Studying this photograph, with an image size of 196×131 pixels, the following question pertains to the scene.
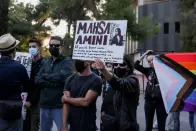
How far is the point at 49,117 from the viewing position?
20.8 ft

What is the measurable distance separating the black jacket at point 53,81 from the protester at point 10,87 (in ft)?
2.41

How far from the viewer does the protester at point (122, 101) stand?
511cm

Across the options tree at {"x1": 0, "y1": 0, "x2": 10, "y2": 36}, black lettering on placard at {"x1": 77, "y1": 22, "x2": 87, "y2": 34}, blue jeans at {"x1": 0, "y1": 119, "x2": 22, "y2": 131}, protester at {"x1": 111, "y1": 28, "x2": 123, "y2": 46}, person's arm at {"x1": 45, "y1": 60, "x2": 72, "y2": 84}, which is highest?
tree at {"x1": 0, "y1": 0, "x2": 10, "y2": 36}

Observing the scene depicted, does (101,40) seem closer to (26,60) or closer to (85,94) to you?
(85,94)

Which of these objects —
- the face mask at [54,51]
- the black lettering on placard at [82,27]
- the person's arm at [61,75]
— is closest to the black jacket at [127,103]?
the black lettering on placard at [82,27]

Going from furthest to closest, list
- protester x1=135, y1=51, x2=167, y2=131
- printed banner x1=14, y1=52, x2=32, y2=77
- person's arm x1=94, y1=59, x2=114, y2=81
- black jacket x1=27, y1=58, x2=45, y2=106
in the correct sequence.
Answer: protester x1=135, y1=51, x2=167, y2=131
printed banner x1=14, y1=52, x2=32, y2=77
black jacket x1=27, y1=58, x2=45, y2=106
person's arm x1=94, y1=59, x2=114, y2=81

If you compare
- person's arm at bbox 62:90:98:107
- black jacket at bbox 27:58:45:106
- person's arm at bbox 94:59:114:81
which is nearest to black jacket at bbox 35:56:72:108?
black jacket at bbox 27:58:45:106

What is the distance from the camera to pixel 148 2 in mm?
46500

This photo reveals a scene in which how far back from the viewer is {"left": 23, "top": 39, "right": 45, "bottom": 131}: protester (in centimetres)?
680

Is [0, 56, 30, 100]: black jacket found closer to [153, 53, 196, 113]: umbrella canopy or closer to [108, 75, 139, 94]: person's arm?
[108, 75, 139, 94]: person's arm

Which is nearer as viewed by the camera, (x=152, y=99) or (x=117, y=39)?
(x=117, y=39)

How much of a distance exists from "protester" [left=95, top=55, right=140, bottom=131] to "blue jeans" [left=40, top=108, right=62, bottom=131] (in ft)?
3.50

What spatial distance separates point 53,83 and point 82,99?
1126mm

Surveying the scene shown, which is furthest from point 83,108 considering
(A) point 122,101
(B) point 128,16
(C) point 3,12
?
(B) point 128,16
